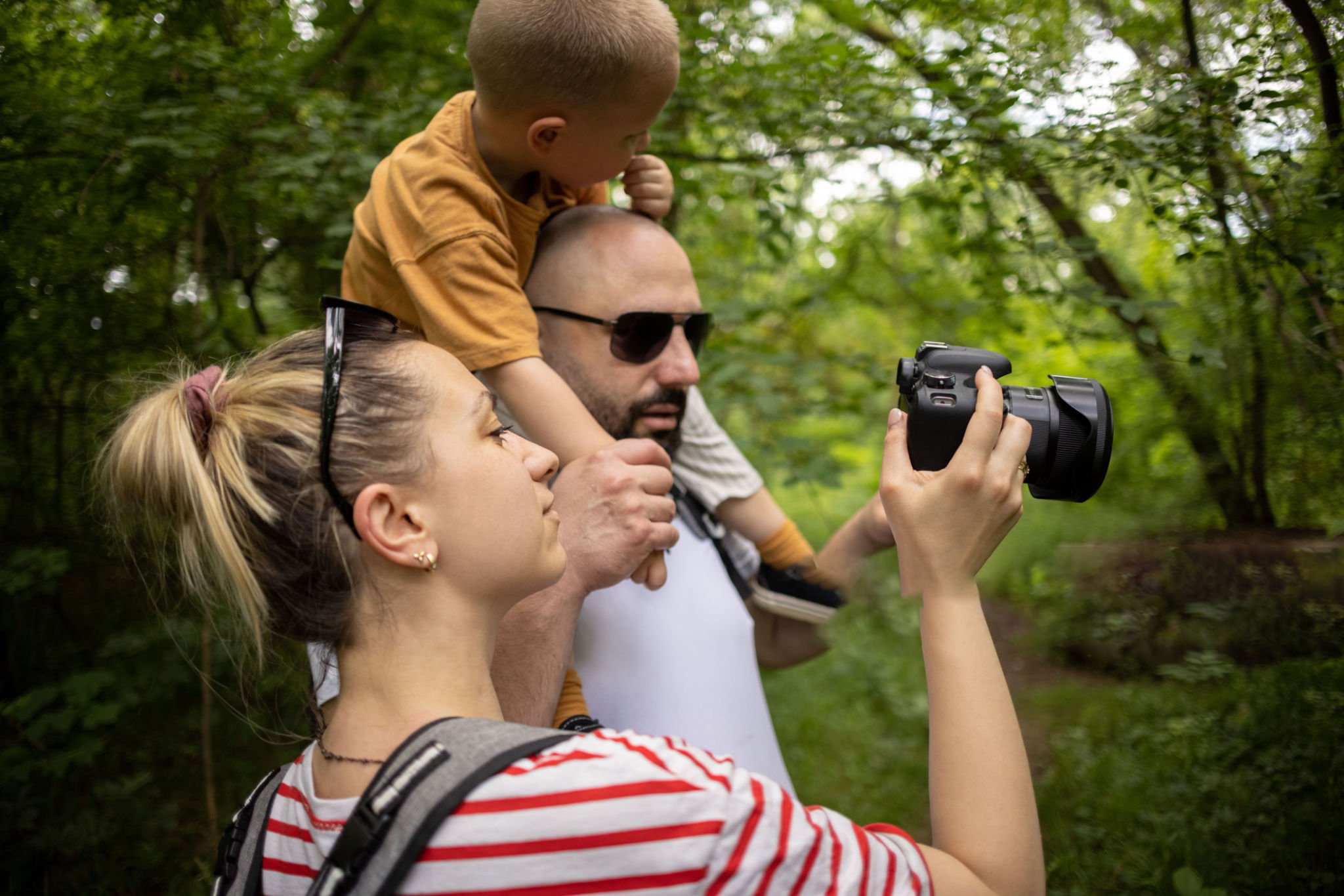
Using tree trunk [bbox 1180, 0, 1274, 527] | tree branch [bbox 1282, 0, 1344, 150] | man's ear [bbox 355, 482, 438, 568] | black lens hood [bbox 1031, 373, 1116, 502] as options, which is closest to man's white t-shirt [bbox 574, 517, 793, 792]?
man's ear [bbox 355, 482, 438, 568]

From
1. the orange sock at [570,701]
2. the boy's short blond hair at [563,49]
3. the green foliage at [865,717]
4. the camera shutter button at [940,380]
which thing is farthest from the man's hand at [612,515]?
the green foliage at [865,717]

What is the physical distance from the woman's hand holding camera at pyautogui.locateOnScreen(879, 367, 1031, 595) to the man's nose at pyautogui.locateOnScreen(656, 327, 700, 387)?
0.82 metres

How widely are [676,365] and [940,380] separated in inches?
31.2

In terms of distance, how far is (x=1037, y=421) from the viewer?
53.1 inches

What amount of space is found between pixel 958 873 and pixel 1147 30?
189 cm

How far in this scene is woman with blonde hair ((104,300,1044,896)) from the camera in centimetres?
114

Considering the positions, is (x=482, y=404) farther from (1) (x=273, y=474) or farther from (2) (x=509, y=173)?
(2) (x=509, y=173)

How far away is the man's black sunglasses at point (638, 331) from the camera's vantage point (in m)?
1.98

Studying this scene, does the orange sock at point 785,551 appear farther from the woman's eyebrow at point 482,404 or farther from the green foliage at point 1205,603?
the woman's eyebrow at point 482,404

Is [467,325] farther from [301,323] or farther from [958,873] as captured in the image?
[301,323]

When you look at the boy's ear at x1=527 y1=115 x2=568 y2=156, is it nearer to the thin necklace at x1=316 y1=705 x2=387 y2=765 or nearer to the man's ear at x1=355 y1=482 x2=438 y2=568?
the man's ear at x1=355 y1=482 x2=438 y2=568

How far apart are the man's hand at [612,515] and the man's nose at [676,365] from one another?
42 cm

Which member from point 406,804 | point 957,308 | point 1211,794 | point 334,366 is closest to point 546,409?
point 334,366

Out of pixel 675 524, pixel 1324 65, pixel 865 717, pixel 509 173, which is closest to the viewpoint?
pixel 1324 65
